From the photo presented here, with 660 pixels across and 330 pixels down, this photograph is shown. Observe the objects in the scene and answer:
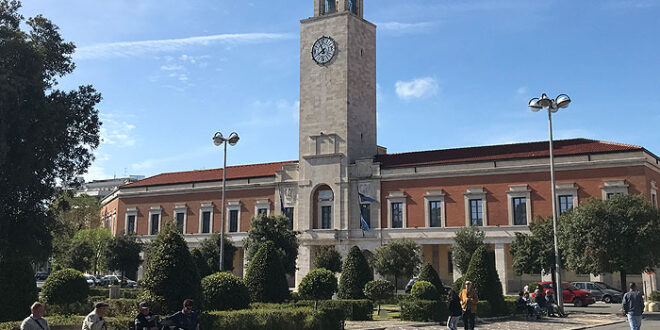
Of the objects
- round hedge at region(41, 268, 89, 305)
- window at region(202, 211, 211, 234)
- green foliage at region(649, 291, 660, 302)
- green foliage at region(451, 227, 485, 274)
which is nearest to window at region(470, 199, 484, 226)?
green foliage at region(451, 227, 485, 274)

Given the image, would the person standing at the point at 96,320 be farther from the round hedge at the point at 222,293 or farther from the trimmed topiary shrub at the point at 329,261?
the trimmed topiary shrub at the point at 329,261

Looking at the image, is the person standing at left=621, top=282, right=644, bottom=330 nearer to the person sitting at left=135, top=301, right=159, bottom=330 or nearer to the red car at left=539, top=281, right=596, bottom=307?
the person sitting at left=135, top=301, right=159, bottom=330

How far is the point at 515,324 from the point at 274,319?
35.2 feet

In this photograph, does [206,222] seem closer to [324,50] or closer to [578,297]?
[324,50]

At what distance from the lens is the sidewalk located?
22.1 meters

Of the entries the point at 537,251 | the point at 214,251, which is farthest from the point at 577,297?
the point at 214,251

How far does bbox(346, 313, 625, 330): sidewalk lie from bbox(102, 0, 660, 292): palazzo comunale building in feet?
60.1

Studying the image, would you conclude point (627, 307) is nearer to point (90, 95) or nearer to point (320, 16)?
point (90, 95)

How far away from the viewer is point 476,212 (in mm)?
46594

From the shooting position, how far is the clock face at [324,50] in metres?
54.0

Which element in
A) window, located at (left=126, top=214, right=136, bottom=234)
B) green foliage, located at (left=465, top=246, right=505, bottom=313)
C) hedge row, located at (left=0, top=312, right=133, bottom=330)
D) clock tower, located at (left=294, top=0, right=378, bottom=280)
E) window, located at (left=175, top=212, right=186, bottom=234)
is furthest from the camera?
window, located at (left=126, top=214, right=136, bottom=234)

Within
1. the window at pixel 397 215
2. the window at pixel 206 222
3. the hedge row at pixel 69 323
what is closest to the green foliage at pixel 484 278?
the hedge row at pixel 69 323

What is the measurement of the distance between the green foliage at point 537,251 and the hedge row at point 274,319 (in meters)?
22.2

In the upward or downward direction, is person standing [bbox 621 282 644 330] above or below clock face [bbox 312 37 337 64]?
below
